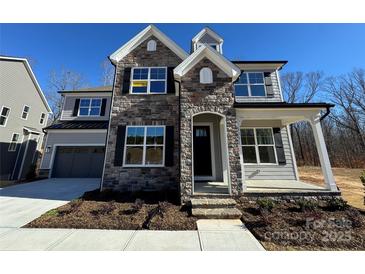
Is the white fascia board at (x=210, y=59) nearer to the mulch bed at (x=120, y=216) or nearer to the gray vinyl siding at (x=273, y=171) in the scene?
the gray vinyl siding at (x=273, y=171)

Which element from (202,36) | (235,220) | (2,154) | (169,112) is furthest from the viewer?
(2,154)

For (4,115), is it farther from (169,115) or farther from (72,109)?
(169,115)

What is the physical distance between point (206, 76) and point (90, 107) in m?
11.1

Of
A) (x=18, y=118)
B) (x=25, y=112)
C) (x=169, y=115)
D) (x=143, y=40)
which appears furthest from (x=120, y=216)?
(x=25, y=112)

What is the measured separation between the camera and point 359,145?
2170 cm

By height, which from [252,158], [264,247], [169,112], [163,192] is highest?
[169,112]

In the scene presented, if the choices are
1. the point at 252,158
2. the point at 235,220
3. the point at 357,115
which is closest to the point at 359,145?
the point at 357,115

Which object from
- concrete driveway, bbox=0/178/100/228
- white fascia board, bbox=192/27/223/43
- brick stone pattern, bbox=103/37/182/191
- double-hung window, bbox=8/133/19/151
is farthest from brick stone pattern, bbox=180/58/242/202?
double-hung window, bbox=8/133/19/151

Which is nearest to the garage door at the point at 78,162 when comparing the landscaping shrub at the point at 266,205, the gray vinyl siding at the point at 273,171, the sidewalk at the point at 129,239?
the sidewalk at the point at 129,239

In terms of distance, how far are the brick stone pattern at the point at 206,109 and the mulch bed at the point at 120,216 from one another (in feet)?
3.12
